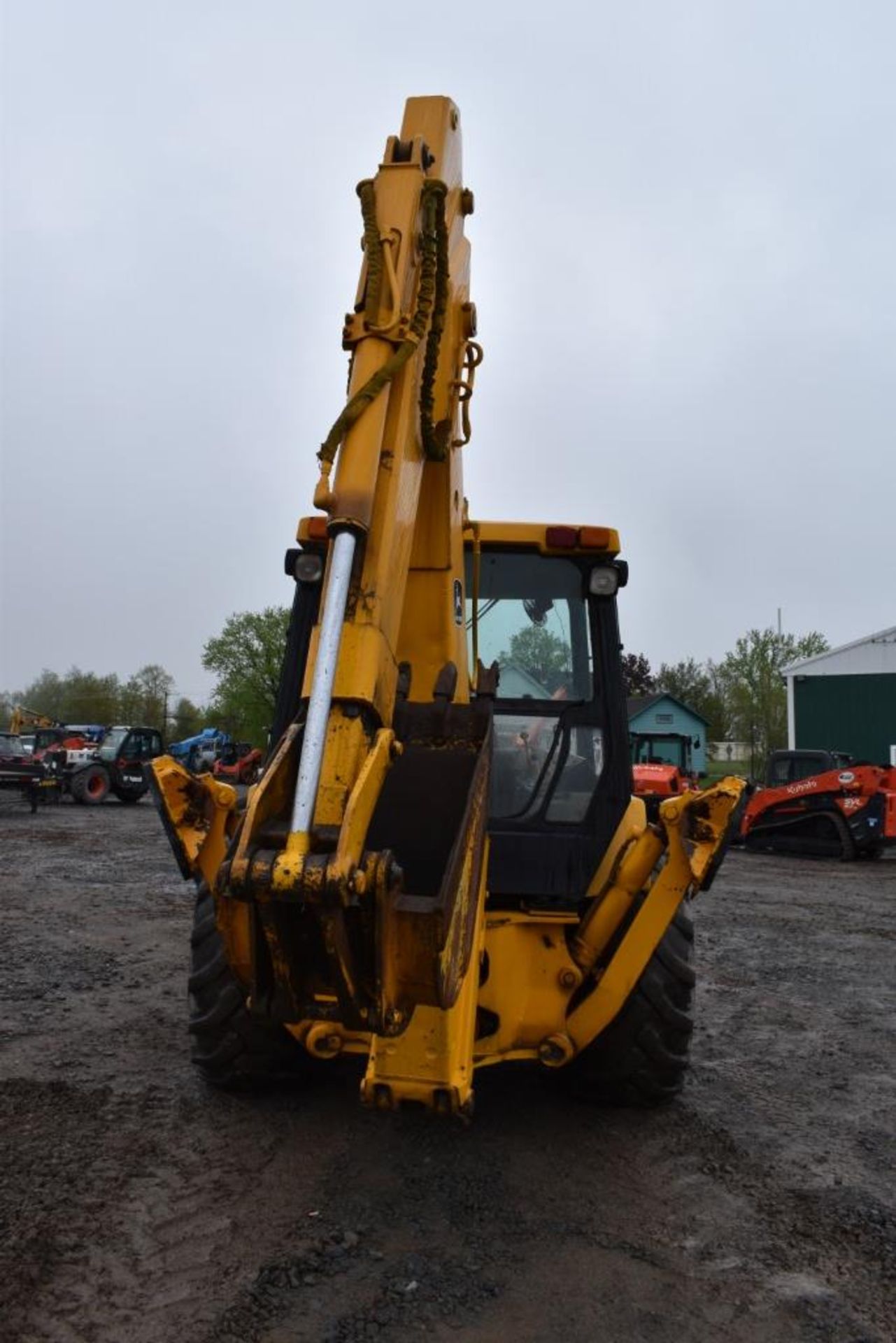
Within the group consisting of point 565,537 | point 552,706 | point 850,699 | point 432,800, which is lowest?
point 432,800

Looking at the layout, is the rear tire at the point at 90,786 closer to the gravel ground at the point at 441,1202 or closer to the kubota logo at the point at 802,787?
the kubota logo at the point at 802,787

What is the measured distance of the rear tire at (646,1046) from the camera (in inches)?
158

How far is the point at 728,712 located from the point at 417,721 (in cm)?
5326

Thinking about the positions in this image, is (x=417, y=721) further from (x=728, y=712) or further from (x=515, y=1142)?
(x=728, y=712)

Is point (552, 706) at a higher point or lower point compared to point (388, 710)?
higher

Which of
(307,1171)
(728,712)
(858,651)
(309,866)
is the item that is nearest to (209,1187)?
(307,1171)

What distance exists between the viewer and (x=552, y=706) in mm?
4371

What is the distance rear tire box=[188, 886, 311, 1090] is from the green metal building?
2432 centimetres

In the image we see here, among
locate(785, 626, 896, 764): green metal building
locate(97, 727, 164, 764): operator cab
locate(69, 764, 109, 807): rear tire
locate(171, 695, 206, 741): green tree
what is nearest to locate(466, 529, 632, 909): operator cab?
locate(97, 727, 164, 764): operator cab

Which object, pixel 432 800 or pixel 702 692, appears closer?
pixel 432 800

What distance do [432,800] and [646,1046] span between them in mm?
1617

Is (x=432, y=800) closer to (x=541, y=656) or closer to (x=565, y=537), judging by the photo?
(x=541, y=656)

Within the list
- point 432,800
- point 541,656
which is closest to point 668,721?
point 541,656

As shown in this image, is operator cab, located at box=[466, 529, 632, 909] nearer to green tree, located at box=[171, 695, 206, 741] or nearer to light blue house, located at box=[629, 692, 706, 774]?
light blue house, located at box=[629, 692, 706, 774]
